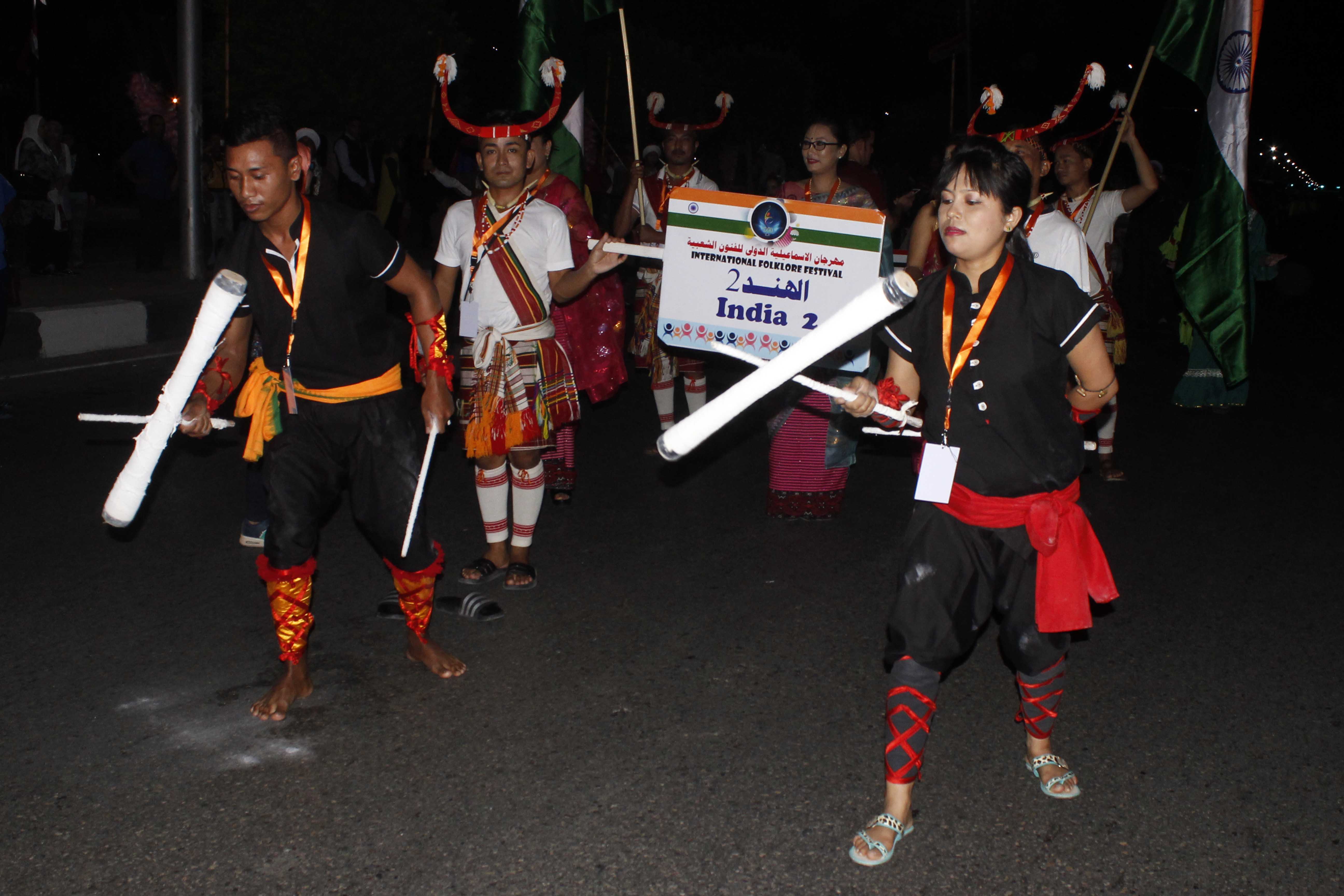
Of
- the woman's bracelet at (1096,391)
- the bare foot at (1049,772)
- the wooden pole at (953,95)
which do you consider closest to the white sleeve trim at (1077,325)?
the woman's bracelet at (1096,391)

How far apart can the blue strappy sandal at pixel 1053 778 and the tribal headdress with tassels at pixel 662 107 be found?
5.30m

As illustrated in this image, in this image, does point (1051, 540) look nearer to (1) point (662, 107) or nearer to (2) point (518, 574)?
(2) point (518, 574)

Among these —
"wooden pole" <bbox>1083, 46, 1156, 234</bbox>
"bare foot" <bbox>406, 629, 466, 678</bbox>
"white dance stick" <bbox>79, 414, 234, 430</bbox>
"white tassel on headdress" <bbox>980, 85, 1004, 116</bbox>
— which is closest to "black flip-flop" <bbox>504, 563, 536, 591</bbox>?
"bare foot" <bbox>406, 629, 466, 678</bbox>

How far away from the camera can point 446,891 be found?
309cm

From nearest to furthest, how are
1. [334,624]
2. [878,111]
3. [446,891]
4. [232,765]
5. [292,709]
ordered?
[446,891] < [232,765] < [292,709] < [334,624] < [878,111]

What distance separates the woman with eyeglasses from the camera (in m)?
6.14

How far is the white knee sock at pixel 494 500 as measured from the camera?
5277 millimetres

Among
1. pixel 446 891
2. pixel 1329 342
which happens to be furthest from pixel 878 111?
pixel 446 891

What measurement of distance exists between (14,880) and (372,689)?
1334mm

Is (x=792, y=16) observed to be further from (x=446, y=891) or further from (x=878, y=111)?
(x=446, y=891)

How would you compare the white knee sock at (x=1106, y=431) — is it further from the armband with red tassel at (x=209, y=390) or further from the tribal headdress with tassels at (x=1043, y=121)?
the armband with red tassel at (x=209, y=390)

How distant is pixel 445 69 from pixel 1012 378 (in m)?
3.31

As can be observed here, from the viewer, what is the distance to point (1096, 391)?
3254mm

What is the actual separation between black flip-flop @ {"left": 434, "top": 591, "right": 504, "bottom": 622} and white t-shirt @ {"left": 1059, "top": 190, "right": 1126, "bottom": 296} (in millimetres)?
3755
